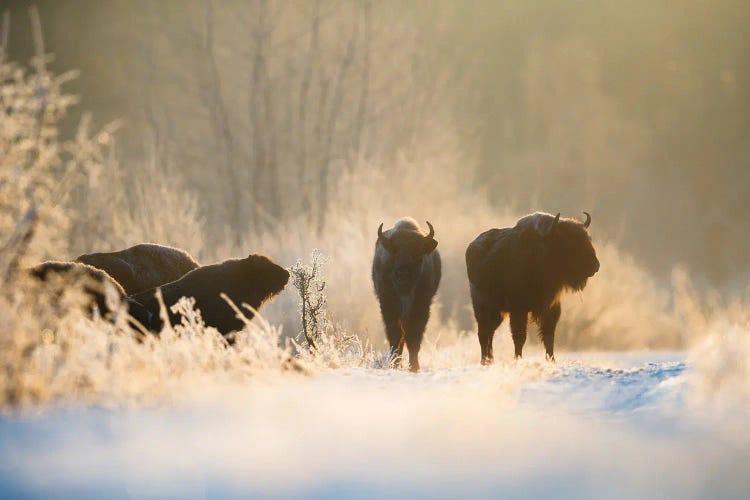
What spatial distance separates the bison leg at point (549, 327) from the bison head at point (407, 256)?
134cm

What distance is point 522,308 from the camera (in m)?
9.16

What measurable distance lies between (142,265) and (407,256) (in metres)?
2.71

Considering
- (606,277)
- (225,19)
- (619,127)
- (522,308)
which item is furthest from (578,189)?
(522,308)

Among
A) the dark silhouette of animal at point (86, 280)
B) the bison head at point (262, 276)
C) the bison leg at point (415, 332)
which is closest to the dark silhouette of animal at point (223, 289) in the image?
the bison head at point (262, 276)

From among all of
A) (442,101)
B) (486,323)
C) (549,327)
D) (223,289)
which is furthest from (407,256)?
(442,101)

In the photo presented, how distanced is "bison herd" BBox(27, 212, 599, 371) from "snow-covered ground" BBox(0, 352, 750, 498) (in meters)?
2.21

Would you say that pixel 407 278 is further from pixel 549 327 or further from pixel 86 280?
pixel 86 280

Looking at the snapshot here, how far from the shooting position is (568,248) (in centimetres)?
920

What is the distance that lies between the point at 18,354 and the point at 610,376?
12.3 feet

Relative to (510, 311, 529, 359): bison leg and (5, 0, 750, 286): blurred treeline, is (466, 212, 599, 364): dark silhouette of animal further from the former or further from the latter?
(5, 0, 750, 286): blurred treeline

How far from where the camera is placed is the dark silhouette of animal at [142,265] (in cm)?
996

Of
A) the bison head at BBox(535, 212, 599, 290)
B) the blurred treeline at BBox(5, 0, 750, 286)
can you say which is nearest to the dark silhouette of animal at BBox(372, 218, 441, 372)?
the bison head at BBox(535, 212, 599, 290)

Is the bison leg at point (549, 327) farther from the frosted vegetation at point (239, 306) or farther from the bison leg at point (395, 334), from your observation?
the bison leg at point (395, 334)

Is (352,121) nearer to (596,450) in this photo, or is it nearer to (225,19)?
(225,19)
